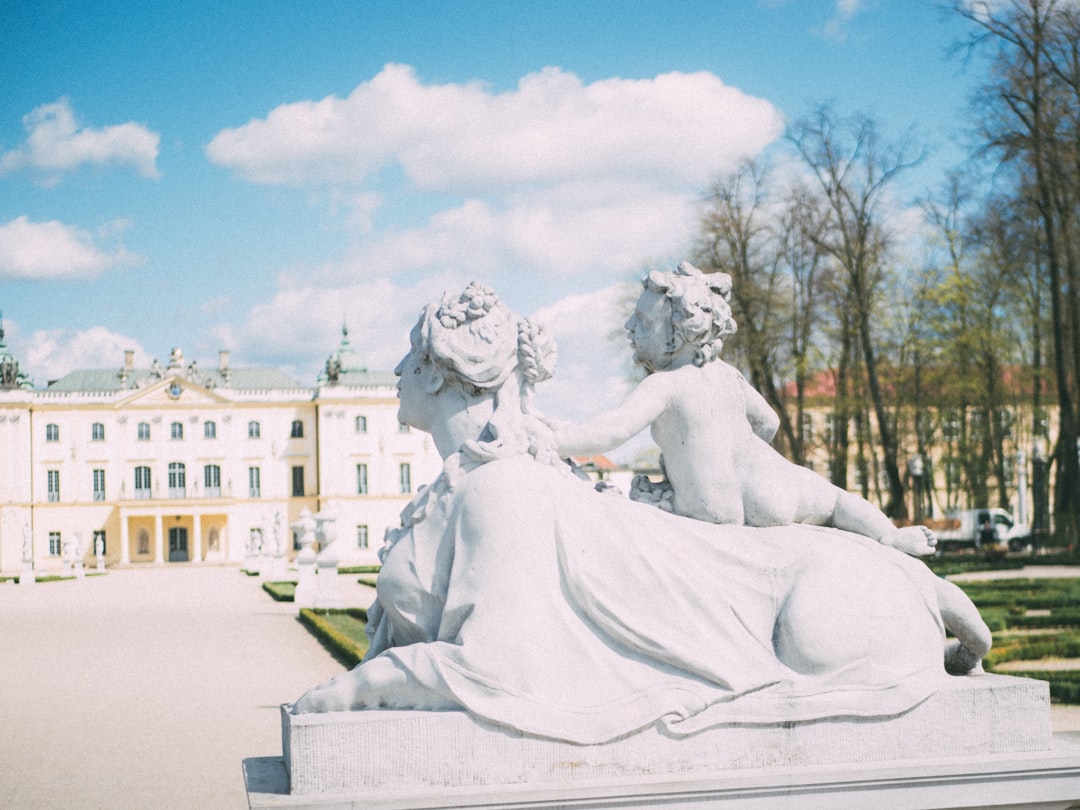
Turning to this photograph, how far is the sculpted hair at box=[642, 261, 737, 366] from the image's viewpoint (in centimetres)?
375

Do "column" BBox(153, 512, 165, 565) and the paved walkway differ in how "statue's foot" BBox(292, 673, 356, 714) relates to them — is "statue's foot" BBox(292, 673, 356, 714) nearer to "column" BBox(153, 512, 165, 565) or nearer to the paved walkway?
the paved walkway

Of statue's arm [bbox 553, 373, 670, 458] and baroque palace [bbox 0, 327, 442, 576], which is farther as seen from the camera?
baroque palace [bbox 0, 327, 442, 576]

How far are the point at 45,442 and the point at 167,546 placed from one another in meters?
7.21

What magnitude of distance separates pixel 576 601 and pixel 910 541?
4.01 feet

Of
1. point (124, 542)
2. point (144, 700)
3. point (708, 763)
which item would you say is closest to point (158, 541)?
point (124, 542)

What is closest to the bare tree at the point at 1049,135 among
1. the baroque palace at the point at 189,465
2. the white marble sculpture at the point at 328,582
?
the white marble sculpture at the point at 328,582

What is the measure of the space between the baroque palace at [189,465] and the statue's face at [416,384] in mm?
49767

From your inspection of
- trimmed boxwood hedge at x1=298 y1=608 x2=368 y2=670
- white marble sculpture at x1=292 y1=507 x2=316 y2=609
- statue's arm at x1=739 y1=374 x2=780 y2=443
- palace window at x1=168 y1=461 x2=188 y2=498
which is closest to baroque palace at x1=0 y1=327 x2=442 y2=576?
palace window at x1=168 y1=461 x2=188 y2=498

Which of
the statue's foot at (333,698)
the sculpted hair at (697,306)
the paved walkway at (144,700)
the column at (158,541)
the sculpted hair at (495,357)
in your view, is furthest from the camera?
the column at (158,541)

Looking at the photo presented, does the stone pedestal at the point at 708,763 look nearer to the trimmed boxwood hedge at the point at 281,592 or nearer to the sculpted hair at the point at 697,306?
the sculpted hair at the point at 697,306

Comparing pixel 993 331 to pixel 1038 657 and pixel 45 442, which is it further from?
pixel 45 442

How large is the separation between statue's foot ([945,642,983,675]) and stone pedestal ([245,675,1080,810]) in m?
0.16

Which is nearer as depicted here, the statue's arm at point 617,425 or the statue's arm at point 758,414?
the statue's arm at point 617,425

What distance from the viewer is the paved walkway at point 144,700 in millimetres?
6160
